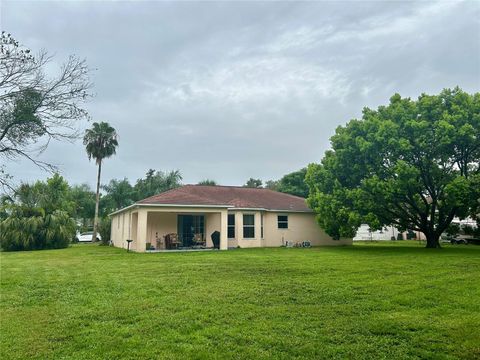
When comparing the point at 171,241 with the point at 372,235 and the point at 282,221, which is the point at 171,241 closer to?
the point at 282,221

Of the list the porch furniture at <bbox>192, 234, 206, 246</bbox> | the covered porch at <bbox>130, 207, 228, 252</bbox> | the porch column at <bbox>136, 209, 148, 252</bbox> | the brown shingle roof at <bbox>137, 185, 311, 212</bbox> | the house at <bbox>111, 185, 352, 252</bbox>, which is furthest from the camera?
the porch furniture at <bbox>192, 234, 206, 246</bbox>

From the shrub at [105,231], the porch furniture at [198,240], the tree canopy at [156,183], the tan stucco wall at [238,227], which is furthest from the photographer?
the tree canopy at [156,183]

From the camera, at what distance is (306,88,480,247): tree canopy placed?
62.7 ft

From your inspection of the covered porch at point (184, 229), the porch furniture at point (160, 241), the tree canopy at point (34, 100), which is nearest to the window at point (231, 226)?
the covered porch at point (184, 229)

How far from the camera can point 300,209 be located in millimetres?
26562

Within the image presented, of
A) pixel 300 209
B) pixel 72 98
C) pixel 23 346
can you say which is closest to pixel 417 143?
pixel 300 209

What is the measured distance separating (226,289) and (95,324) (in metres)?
3.34

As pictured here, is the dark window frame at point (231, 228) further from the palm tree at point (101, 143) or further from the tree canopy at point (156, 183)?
the tree canopy at point (156, 183)

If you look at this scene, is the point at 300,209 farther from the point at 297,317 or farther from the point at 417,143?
the point at 297,317

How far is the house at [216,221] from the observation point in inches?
850

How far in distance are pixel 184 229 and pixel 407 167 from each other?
554 inches

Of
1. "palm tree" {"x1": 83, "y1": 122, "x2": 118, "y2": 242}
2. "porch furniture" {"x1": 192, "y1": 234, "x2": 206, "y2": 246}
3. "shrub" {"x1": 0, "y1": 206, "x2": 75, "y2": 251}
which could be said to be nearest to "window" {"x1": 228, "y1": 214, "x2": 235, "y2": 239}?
"porch furniture" {"x1": 192, "y1": 234, "x2": 206, "y2": 246}

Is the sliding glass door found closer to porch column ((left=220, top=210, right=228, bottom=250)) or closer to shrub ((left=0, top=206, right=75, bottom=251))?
porch column ((left=220, top=210, right=228, bottom=250))

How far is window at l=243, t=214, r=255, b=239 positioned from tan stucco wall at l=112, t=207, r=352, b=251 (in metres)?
0.22
